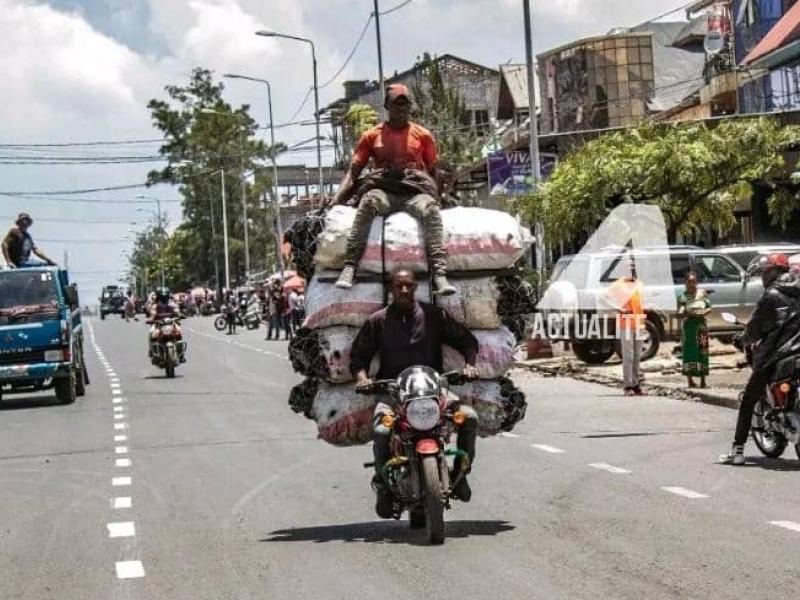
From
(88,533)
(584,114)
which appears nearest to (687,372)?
(88,533)

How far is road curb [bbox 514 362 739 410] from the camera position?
20269 mm

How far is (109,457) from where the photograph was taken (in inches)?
627

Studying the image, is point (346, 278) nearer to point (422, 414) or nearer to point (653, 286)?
point (422, 414)

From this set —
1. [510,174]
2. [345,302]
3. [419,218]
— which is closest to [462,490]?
[345,302]

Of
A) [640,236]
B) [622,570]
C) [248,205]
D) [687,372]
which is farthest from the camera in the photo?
[248,205]

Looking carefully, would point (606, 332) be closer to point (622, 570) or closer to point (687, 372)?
point (687, 372)

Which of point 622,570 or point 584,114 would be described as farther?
point 584,114

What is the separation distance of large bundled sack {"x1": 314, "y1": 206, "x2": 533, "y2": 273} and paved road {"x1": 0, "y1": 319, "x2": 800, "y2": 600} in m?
1.74

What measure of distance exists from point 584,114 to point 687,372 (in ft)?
143

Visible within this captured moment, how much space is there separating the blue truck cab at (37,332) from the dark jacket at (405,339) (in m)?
15.8

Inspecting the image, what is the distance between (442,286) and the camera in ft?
33.0

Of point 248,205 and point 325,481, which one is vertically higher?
point 248,205

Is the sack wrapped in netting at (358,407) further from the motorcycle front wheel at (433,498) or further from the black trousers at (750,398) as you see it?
the black trousers at (750,398)

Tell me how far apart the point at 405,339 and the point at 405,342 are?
0.02 metres
